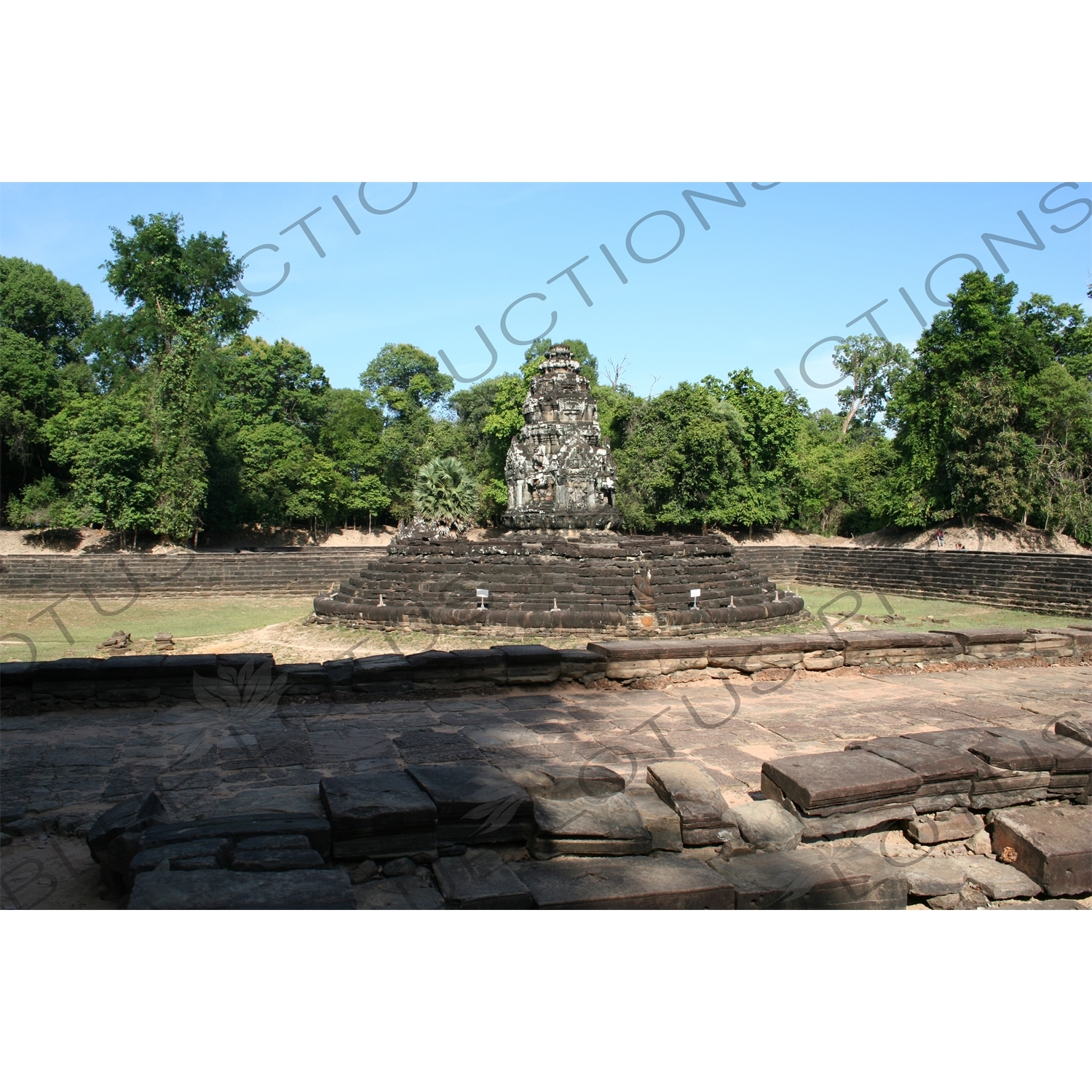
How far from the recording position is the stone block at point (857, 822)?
3146 millimetres

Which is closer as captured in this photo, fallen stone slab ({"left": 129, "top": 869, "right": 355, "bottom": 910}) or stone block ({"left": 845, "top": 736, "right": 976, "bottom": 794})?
fallen stone slab ({"left": 129, "top": 869, "right": 355, "bottom": 910})

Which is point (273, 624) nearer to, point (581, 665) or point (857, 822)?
point (581, 665)

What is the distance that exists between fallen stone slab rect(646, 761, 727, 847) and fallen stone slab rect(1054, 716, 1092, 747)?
196cm

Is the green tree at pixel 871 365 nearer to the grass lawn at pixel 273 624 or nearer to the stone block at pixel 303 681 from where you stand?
the grass lawn at pixel 273 624

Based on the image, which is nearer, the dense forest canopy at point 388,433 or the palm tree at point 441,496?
the dense forest canopy at point 388,433

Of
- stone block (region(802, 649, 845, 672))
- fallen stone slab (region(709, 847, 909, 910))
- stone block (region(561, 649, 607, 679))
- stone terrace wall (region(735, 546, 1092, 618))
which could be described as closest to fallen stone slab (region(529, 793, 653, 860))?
fallen stone slab (region(709, 847, 909, 910))

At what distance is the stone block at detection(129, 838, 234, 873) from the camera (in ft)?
7.79

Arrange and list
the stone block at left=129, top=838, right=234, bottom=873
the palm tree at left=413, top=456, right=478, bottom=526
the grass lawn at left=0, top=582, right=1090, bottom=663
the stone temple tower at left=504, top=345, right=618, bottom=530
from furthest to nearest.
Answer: the palm tree at left=413, top=456, right=478, bottom=526 < the stone temple tower at left=504, top=345, right=618, bottom=530 < the grass lawn at left=0, top=582, right=1090, bottom=663 < the stone block at left=129, top=838, right=234, bottom=873

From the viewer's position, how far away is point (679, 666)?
19.3ft

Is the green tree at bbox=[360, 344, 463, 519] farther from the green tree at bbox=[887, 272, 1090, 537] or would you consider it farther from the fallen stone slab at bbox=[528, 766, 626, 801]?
the fallen stone slab at bbox=[528, 766, 626, 801]

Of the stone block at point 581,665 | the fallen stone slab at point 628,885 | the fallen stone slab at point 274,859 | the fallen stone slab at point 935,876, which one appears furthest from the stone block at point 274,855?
the stone block at point 581,665

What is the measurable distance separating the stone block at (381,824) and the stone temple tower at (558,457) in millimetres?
13979

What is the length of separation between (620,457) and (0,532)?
24566 millimetres

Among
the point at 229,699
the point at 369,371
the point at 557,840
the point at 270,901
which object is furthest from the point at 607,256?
the point at 369,371
